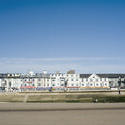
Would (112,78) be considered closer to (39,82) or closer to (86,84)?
(86,84)

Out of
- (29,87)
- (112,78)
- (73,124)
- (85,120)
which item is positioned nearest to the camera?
(73,124)

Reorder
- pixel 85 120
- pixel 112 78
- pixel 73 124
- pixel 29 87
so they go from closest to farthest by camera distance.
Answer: pixel 73 124
pixel 85 120
pixel 29 87
pixel 112 78

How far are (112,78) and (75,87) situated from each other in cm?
2492

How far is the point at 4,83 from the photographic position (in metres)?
122

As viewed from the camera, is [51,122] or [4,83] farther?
[4,83]

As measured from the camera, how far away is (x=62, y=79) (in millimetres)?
122688

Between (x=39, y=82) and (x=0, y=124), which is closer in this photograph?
(x=0, y=124)

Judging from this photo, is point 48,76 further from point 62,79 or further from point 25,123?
point 25,123

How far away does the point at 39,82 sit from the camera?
399 feet

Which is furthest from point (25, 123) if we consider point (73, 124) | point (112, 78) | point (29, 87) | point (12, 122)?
point (112, 78)

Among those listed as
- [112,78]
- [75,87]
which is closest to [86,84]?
[75,87]

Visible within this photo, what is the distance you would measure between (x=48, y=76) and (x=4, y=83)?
2430 cm

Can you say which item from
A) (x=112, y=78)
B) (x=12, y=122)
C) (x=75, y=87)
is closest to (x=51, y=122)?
(x=12, y=122)

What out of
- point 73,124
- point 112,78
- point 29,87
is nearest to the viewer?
point 73,124
